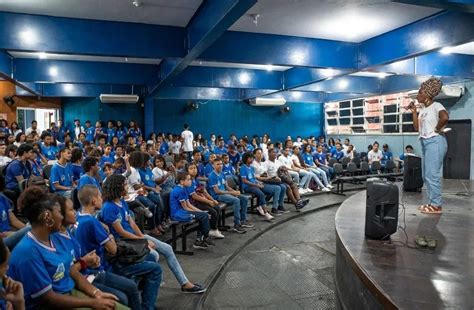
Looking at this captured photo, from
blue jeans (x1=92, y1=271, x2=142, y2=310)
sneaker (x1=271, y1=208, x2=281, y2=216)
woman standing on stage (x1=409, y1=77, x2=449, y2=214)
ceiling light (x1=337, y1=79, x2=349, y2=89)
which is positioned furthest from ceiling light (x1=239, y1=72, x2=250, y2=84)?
blue jeans (x1=92, y1=271, x2=142, y2=310)

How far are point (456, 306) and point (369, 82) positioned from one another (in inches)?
399

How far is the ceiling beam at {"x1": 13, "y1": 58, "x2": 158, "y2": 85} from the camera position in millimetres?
8250

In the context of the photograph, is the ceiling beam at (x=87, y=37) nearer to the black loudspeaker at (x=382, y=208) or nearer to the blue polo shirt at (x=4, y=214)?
the blue polo shirt at (x=4, y=214)

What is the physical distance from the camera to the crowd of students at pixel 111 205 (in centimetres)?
211

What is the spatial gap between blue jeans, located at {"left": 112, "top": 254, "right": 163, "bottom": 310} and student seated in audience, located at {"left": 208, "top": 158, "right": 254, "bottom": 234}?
3047 millimetres

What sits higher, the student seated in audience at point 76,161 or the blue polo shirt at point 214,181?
the student seated in audience at point 76,161

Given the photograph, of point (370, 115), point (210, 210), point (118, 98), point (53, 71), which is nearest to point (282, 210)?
point (210, 210)

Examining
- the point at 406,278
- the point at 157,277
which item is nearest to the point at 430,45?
the point at 406,278

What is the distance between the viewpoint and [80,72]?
893 cm

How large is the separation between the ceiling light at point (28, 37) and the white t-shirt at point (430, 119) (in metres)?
5.13

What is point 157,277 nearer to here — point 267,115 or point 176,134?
point 176,134

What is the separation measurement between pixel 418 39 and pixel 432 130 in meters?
2.27

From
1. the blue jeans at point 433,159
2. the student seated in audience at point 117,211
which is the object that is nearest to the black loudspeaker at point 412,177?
the blue jeans at point 433,159

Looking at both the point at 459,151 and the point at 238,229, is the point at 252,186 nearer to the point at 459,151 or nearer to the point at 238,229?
the point at 238,229
